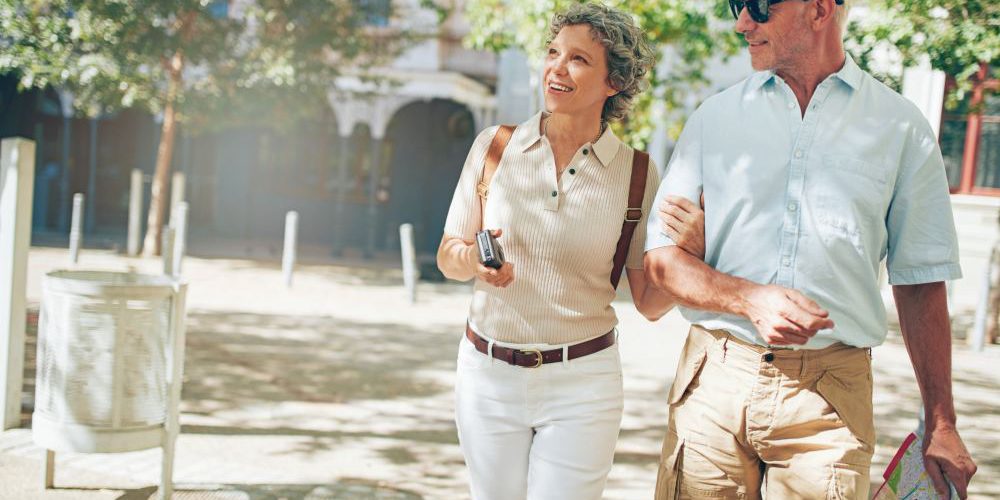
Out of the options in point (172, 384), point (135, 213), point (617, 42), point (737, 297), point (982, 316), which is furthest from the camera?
point (135, 213)

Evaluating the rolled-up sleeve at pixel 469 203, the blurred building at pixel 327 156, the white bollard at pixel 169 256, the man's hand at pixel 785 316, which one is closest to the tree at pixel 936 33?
the white bollard at pixel 169 256

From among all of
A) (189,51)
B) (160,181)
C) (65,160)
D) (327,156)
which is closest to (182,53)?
(189,51)

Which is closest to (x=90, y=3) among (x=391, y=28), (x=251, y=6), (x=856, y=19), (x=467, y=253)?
(x=251, y=6)

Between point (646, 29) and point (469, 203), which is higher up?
point (646, 29)

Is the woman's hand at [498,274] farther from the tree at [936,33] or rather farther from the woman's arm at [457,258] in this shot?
the tree at [936,33]

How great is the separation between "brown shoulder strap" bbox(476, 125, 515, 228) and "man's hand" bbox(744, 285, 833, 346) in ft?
3.12

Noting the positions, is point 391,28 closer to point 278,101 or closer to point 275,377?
point 278,101

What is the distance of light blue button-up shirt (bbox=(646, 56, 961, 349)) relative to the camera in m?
2.45

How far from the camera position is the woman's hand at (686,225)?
255cm

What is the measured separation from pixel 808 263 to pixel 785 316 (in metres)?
0.25

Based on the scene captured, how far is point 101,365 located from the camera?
4.66m

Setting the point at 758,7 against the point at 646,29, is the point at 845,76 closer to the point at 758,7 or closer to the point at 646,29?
the point at 758,7

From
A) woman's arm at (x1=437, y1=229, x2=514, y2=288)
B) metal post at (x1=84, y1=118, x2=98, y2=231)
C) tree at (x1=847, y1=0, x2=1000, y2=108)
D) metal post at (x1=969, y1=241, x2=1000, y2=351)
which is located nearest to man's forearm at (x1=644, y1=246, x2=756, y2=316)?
woman's arm at (x1=437, y1=229, x2=514, y2=288)

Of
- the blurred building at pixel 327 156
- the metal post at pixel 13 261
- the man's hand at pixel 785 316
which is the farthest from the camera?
the blurred building at pixel 327 156
